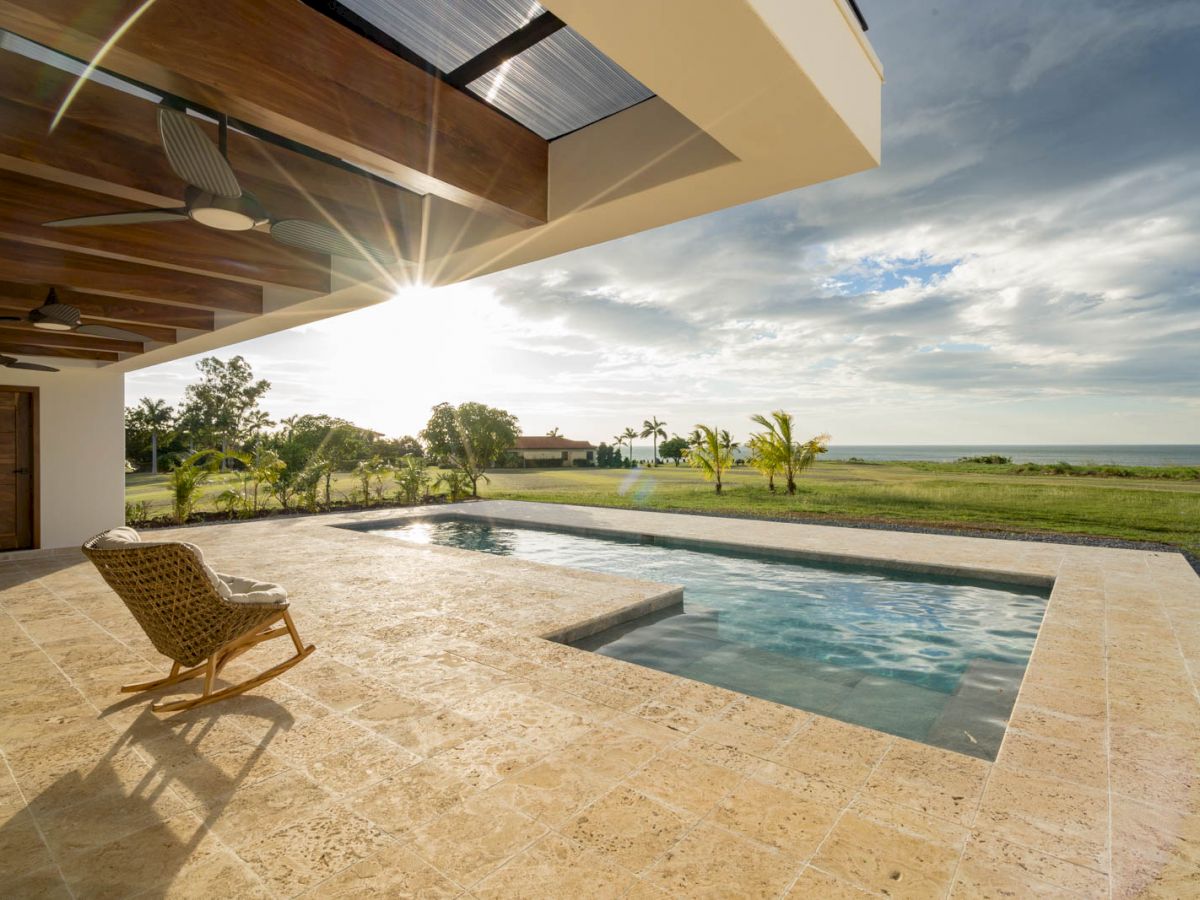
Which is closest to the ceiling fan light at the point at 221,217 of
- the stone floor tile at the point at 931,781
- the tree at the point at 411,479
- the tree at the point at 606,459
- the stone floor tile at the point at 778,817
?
the stone floor tile at the point at 778,817

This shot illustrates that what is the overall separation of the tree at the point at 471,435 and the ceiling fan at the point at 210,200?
14.2 metres

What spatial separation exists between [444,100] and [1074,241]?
16061mm

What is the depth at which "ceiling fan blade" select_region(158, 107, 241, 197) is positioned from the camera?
2350 mm

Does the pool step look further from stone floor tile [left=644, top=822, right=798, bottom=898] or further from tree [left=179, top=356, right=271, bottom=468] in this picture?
tree [left=179, top=356, right=271, bottom=468]

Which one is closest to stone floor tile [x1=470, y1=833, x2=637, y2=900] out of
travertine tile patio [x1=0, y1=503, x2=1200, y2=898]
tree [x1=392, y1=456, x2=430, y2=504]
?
travertine tile patio [x1=0, y1=503, x2=1200, y2=898]

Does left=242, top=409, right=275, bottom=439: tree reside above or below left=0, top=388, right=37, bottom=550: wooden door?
above

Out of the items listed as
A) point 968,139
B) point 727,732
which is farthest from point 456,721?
point 968,139

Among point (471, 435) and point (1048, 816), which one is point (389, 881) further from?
point (471, 435)

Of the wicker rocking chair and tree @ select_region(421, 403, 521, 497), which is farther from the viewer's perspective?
tree @ select_region(421, 403, 521, 497)

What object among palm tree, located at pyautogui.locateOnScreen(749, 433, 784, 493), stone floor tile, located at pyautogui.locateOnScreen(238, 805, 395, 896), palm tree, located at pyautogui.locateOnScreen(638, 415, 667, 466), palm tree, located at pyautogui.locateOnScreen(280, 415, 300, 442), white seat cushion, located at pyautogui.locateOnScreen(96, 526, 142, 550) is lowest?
stone floor tile, located at pyautogui.locateOnScreen(238, 805, 395, 896)

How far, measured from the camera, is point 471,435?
20.8 metres

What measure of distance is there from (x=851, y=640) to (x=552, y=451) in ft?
185

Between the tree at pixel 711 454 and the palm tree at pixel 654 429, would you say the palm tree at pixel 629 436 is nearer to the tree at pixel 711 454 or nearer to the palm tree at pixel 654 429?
the palm tree at pixel 654 429

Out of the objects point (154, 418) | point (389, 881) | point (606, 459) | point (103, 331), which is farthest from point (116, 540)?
point (154, 418)
